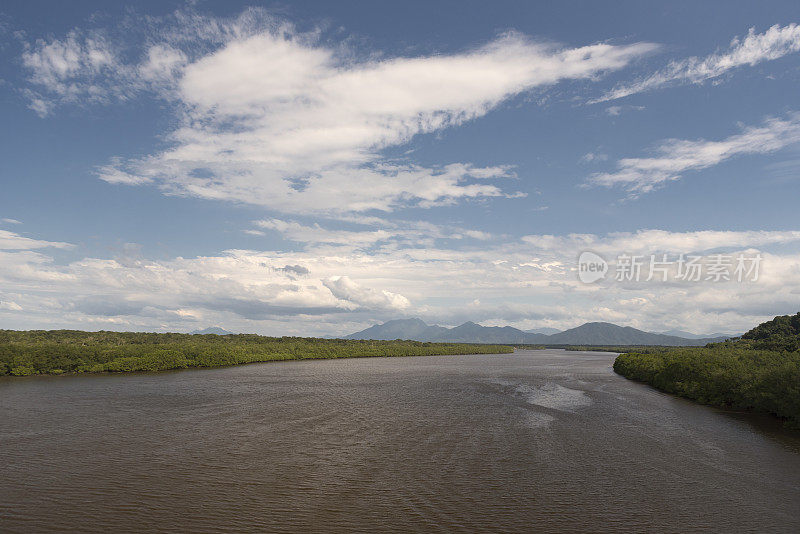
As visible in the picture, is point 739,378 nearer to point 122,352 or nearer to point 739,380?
point 739,380

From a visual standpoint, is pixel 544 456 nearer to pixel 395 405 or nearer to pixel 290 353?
pixel 395 405

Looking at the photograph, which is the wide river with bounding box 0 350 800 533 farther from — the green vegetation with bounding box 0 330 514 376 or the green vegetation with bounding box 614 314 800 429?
the green vegetation with bounding box 0 330 514 376

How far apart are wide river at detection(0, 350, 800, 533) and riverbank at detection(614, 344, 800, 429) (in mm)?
1944

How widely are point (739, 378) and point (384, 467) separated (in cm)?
3463

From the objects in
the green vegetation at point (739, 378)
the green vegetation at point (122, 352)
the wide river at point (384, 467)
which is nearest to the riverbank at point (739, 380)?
the green vegetation at point (739, 378)

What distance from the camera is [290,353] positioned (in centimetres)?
11281

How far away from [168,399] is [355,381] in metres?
24.9

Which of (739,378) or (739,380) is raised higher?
(739,378)

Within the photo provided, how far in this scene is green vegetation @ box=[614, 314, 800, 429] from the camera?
3309 cm

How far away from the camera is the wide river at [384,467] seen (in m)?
17.1

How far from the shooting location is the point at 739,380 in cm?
3988

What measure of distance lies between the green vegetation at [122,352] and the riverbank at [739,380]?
74022mm

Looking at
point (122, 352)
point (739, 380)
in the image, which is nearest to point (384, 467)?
point (739, 380)

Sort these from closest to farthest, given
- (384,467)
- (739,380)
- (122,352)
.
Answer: (384,467) < (739,380) < (122,352)
